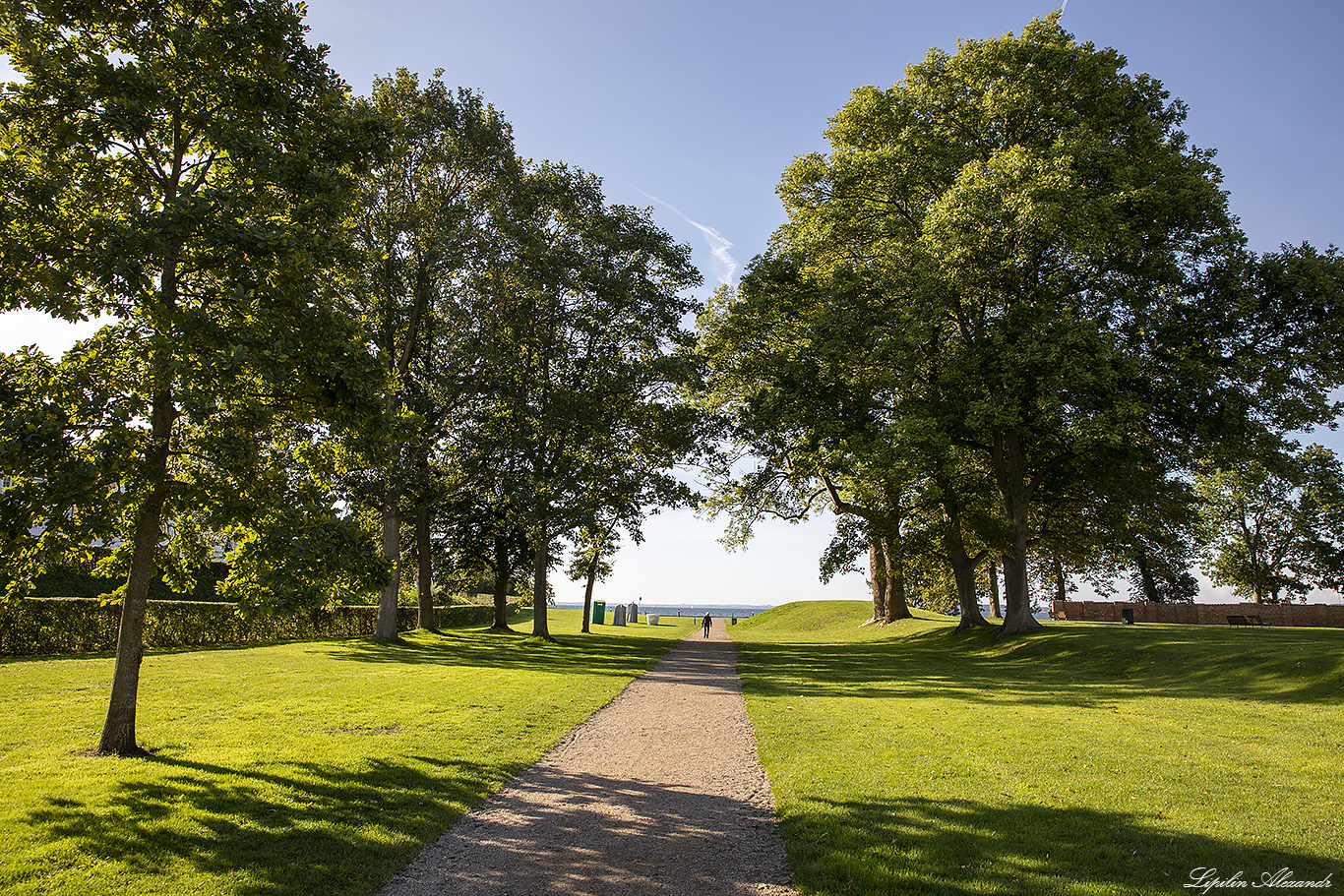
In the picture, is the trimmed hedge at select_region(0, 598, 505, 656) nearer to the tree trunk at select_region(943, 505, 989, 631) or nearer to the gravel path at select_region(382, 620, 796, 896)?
the gravel path at select_region(382, 620, 796, 896)

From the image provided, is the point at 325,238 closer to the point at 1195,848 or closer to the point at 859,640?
the point at 1195,848

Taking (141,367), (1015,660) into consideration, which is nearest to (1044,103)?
(1015,660)

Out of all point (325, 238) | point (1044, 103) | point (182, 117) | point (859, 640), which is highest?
point (1044, 103)

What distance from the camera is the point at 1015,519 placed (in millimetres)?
24516

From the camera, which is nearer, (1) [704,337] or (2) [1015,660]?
(2) [1015,660]

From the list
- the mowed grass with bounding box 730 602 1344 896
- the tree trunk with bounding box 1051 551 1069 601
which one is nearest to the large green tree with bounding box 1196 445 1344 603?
the tree trunk with bounding box 1051 551 1069 601

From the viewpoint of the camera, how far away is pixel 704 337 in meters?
31.1

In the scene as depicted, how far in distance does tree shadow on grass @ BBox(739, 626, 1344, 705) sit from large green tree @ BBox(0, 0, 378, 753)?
11.7m

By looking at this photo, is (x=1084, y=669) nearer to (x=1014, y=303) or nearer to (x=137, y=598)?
(x=1014, y=303)

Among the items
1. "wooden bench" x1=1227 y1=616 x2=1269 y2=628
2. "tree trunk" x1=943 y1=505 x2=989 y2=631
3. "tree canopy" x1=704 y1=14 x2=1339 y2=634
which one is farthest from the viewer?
"wooden bench" x1=1227 y1=616 x2=1269 y2=628

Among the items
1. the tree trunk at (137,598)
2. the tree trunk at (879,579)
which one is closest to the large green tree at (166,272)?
the tree trunk at (137,598)

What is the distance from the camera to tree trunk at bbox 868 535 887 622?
37.5 m

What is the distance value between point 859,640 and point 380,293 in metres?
25.9

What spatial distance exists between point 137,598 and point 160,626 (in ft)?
55.6
